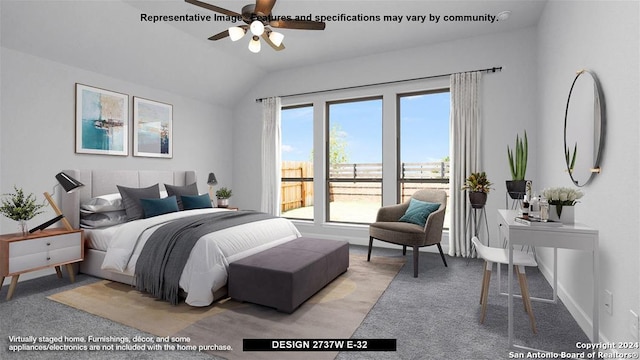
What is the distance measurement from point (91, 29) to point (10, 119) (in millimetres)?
1265

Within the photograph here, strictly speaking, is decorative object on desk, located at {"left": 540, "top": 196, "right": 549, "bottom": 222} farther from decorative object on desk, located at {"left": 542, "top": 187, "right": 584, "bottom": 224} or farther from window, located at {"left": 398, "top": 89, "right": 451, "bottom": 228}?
window, located at {"left": 398, "top": 89, "right": 451, "bottom": 228}

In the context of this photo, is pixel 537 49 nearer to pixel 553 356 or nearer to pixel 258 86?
pixel 553 356

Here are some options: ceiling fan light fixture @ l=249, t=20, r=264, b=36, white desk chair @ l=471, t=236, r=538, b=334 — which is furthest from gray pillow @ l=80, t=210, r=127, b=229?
white desk chair @ l=471, t=236, r=538, b=334

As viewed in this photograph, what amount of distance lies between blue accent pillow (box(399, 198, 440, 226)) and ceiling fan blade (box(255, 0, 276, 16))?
2.81 meters

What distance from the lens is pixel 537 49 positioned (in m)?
3.87

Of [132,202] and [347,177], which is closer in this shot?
[132,202]

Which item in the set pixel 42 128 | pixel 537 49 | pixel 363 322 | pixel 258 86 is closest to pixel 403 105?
pixel 537 49

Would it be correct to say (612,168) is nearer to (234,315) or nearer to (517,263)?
(517,263)

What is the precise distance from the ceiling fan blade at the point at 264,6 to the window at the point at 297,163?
10.1 feet

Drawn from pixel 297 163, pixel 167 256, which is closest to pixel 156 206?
pixel 167 256

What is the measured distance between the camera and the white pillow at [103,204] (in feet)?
11.5

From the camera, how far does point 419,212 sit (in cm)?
389

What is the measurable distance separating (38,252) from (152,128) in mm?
2248

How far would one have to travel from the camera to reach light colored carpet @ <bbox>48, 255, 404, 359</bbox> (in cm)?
212
